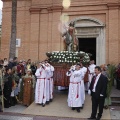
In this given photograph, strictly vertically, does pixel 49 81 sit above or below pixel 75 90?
above

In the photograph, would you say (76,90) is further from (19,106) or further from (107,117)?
(19,106)

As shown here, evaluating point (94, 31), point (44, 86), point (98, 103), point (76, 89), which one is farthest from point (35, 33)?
point (98, 103)

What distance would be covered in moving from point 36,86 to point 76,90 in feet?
5.52

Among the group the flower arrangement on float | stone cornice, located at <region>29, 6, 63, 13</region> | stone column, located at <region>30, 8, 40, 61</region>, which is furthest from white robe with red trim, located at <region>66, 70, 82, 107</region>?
stone cornice, located at <region>29, 6, 63, 13</region>

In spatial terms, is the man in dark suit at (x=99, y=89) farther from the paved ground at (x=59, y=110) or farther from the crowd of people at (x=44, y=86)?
the paved ground at (x=59, y=110)

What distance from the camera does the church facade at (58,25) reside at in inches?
578

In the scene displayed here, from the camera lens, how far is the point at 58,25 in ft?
51.1

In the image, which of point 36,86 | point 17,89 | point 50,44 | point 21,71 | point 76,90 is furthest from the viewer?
point 50,44

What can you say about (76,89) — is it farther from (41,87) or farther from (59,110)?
(41,87)

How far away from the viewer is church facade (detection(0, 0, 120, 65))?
1467 cm

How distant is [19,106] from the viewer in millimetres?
9125

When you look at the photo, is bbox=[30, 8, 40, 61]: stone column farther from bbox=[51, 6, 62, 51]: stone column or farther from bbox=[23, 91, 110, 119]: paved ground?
bbox=[23, 91, 110, 119]: paved ground

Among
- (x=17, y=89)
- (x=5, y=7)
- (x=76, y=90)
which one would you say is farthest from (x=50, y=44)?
(x=76, y=90)

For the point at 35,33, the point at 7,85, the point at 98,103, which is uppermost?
the point at 35,33
